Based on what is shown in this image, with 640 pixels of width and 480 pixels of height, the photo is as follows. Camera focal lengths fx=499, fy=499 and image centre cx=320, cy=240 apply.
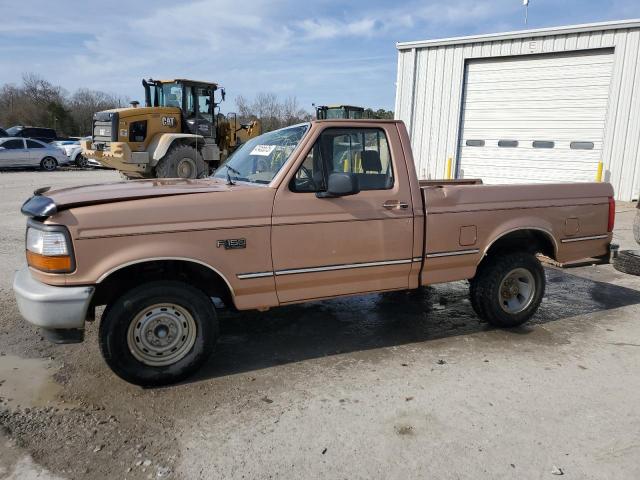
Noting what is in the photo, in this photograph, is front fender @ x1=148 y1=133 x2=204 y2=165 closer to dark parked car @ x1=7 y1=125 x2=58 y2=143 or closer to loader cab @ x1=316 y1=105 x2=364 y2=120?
loader cab @ x1=316 y1=105 x2=364 y2=120

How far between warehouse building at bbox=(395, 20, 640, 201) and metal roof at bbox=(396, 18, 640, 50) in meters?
0.03

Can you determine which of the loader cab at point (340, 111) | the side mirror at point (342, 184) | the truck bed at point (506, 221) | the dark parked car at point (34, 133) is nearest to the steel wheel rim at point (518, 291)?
the truck bed at point (506, 221)

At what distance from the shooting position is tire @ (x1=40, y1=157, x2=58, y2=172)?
24.0 m

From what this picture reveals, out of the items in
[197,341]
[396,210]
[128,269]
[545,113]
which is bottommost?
[197,341]

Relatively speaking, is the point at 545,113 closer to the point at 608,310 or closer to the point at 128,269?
the point at 608,310

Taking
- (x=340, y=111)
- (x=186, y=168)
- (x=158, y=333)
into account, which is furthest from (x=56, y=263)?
(x=340, y=111)

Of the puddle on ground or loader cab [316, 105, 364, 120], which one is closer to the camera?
the puddle on ground

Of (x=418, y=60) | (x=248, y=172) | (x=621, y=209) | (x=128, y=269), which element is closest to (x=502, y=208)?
(x=248, y=172)

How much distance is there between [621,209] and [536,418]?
35.0 ft

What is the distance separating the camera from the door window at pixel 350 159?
407 centimetres

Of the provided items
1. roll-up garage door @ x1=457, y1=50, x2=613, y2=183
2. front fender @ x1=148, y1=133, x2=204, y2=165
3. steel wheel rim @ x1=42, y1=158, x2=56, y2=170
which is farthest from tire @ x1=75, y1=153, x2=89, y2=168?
roll-up garage door @ x1=457, y1=50, x2=613, y2=183

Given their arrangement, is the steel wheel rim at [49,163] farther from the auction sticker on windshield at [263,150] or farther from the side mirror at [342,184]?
the side mirror at [342,184]

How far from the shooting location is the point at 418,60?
16141 millimetres

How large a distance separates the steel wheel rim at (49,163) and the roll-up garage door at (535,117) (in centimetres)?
1959
